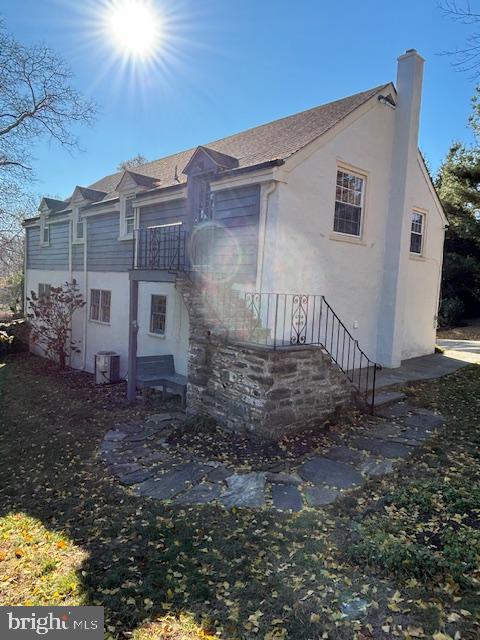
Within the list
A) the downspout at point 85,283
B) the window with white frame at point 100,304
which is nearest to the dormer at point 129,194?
the window with white frame at point 100,304

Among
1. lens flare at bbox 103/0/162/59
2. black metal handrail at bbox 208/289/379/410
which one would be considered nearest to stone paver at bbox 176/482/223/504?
black metal handrail at bbox 208/289/379/410

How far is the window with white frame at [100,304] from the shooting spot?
12438 millimetres

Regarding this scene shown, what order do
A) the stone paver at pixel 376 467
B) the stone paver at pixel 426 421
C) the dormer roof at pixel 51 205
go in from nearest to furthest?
the stone paver at pixel 376 467
the stone paver at pixel 426 421
the dormer roof at pixel 51 205

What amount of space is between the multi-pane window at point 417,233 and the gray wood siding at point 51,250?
11747 mm

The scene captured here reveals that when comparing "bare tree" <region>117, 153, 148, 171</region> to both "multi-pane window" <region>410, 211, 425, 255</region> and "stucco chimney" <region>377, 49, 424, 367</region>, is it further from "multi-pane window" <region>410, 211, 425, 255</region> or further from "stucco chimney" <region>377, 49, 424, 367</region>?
"multi-pane window" <region>410, 211, 425, 255</region>

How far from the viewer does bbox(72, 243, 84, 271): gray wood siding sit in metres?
13.7

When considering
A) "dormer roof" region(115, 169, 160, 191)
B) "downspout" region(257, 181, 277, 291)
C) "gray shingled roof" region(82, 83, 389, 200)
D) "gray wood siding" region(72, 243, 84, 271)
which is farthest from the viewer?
"gray wood siding" region(72, 243, 84, 271)

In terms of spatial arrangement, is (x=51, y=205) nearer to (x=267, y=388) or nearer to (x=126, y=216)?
(x=126, y=216)

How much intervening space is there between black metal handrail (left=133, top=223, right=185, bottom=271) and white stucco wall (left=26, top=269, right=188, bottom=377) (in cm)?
60

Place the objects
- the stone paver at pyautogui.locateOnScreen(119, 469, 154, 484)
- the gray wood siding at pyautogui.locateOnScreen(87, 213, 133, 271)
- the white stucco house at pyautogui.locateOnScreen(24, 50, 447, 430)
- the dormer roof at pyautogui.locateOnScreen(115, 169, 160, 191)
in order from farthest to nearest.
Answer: the gray wood siding at pyautogui.locateOnScreen(87, 213, 133, 271)
the dormer roof at pyautogui.locateOnScreen(115, 169, 160, 191)
the white stucco house at pyautogui.locateOnScreen(24, 50, 447, 430)
the stone paver at pyautogui.locateOnScreen(119, 469, 154, 484)

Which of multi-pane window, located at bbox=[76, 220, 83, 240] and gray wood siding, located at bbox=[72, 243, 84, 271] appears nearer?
gray wood siding, located at bbox=[72, 243, 84, 271]

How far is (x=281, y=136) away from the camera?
9.07 meters

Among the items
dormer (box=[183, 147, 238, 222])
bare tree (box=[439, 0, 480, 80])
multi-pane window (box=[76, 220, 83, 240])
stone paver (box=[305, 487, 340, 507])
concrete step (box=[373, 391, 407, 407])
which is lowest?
stone paver (box=[305, 487, 340, 507])

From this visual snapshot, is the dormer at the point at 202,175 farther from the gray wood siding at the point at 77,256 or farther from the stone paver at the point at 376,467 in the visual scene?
the gray wood siding at the point at 77,256
